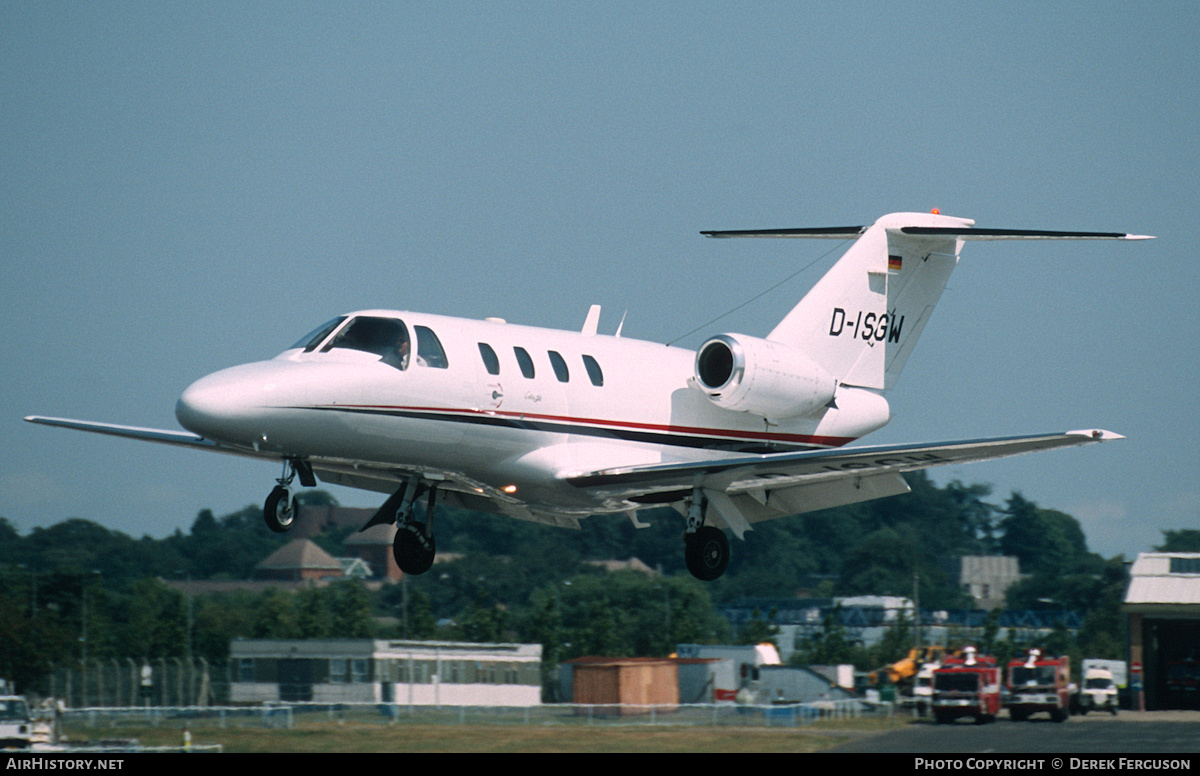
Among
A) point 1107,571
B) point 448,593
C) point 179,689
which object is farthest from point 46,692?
point 1107,571

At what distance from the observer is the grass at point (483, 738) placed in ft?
97.1

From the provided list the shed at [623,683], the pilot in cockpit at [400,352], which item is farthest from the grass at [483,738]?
the pilot in cockpit at [400,352]

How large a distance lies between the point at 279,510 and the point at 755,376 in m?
6.52

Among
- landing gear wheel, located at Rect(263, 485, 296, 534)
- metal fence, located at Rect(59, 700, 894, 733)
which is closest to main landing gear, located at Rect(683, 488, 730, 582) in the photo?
landing gear wheel, located at Rect(263, 485, 296, 534)

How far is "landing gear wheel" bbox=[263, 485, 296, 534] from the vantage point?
16.8m

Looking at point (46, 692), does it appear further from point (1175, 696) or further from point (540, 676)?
point (1175, 696)

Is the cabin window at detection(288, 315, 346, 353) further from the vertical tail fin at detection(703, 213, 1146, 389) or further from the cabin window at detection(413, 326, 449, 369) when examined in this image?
the vertical tail fin at detection(703, 213, 1146, 389)

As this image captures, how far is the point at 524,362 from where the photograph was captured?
725 inches

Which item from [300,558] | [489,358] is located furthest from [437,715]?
[300,558]

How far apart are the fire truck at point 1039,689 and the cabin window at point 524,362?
22.8 m

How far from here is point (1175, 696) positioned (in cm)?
4191

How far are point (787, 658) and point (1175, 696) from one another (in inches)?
505

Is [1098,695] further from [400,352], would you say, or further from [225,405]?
[225,405]

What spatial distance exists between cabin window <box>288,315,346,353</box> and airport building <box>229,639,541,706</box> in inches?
857
